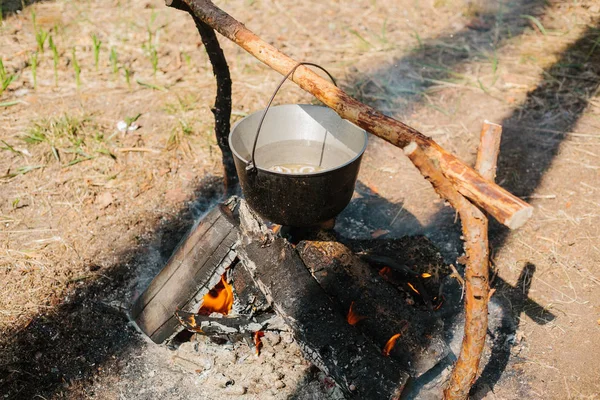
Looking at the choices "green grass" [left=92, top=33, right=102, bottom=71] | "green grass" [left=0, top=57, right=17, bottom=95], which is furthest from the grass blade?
"green grass" [left=0, top=57, right=17, bottom=95]

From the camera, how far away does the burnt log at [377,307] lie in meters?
2.50

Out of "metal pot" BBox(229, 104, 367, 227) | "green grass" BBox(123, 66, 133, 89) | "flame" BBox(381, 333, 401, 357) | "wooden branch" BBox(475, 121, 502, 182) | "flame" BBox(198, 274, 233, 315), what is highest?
"wooden branch" BBox(475, 121, 502, 182)

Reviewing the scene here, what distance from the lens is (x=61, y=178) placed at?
12.5ft

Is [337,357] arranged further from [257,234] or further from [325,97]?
[325,97]

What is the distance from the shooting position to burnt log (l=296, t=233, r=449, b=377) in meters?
2.50

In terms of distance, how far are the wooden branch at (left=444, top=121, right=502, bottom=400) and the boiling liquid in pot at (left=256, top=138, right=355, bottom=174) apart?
109 centimetres

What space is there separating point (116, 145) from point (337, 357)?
270cm

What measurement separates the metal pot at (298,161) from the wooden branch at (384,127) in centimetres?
31

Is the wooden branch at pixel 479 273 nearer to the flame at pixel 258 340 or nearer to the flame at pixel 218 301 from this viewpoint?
the flame at pixel 258 340

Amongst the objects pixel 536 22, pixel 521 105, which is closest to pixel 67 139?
pixel 521 105

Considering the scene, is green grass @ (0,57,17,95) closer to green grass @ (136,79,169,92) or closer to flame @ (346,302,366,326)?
green grass @ (136,79,169,92)

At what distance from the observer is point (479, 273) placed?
199 cm

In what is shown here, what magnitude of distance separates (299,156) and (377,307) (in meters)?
1.03

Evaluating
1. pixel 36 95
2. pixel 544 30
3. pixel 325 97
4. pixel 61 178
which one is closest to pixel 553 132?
pixel 544 30
